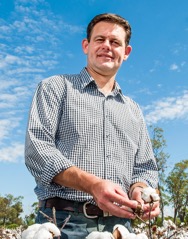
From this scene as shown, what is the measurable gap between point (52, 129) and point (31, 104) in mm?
325

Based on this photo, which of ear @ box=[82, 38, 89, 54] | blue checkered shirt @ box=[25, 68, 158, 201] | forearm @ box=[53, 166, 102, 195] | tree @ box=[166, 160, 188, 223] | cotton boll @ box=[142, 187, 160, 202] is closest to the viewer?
cotton boll @ box=[142, 187, 160, 202]

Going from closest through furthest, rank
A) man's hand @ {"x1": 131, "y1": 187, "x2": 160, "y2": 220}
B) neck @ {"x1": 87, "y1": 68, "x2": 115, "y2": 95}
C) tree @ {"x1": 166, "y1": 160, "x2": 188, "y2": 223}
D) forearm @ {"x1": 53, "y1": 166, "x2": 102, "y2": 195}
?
man's hand @ {"x1": 131, "y1": 187, "x2": 160, "y2": 220}
forearm @ {"x1": 53, "y1": 166, "x2": 102, "y2": 195}
neck @ {"x1": 87, "y1": 68, "x2": 115, "y2": 95}
tree @ {"x1": 166, "y1": 160, "x2": 188, "y2": 223}

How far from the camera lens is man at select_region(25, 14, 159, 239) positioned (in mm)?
2822

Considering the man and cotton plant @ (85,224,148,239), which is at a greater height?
the man

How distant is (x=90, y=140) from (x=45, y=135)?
39 centimetres

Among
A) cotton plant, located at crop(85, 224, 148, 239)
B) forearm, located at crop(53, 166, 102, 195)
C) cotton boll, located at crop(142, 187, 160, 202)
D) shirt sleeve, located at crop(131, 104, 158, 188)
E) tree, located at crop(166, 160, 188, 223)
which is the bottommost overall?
cotton plant, located at crop(85, 224, 148, 239)

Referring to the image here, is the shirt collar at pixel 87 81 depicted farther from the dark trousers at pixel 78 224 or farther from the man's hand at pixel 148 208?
the dark trousers at pixel 78 224

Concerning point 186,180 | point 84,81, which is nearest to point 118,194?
point 84,81

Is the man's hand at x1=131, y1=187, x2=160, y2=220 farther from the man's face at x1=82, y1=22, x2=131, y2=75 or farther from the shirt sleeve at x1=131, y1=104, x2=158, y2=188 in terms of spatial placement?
the man's face at x1=82, y1=22, x2=131, y2=75

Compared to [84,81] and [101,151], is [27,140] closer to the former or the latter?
[101,151]

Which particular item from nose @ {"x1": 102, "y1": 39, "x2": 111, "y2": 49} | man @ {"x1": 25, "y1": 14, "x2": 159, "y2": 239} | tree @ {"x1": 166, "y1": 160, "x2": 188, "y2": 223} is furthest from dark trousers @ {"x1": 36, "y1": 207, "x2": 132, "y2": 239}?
tree @ {"x1": 166, "y1": 160, "x2": 188, "y2": 223}

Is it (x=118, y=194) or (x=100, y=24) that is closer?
(x=118, y=194)

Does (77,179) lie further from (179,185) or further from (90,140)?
(179,185)

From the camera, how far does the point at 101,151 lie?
10.6 feet
